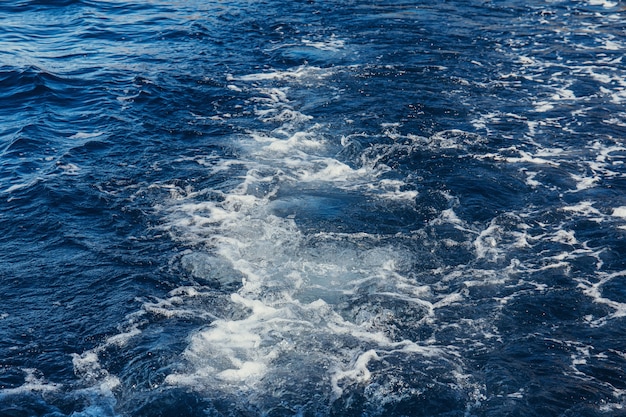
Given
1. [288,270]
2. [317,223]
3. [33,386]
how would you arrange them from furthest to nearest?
[317,223] → [288,270] → [33,386]

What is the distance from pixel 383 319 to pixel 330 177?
6.13 metres

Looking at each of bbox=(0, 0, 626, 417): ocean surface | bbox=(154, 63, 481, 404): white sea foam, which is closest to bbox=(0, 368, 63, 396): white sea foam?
bbox=(0, 0, 626, 417): ocean surface

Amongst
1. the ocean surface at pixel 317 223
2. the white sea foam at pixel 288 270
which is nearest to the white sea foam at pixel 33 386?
the ocean surface at pixel 317 223

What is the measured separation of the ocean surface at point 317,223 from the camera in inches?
455

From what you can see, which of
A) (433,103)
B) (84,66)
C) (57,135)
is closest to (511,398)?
(433,103)

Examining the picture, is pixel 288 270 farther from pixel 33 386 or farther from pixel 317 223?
pixel 33 386

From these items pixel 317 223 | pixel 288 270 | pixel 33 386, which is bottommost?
pixel 33 386

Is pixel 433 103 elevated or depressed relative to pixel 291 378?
elevated

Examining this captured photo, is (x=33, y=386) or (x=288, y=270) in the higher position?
(x=288, y=270)

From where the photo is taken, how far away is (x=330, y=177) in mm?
18141

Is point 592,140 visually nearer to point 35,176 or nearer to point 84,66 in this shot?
point 35,176

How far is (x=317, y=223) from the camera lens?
629 inches

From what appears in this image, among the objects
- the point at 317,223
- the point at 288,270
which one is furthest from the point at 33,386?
the point at 317,223

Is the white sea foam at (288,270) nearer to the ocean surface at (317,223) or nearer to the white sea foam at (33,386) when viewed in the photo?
the ocean surface at (317,223)
